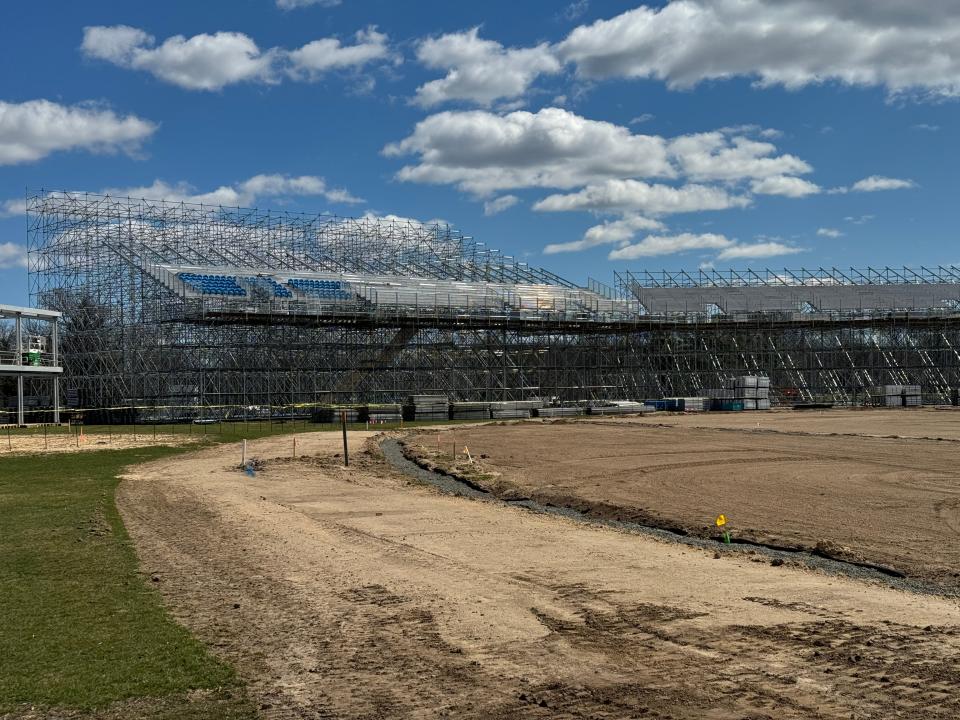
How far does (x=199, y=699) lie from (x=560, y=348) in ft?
226

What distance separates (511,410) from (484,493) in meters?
38.5

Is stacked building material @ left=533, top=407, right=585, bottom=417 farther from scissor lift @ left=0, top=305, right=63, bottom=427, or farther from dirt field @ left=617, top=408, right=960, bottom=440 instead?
scissor lift @ left=0, top=305, right=63, bottom=427

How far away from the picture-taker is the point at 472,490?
2230 centimetres

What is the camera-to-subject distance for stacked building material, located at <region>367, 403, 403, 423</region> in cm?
5622

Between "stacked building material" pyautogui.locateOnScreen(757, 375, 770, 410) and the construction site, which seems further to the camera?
"stacked building material" pyautogui.locateOnScreen(757, 375, 770, 410)

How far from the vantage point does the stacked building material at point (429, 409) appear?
→ 2274 inches

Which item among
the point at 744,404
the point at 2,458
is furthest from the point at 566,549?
the point at 744,404

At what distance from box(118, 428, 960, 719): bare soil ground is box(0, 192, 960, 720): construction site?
0.15 ft

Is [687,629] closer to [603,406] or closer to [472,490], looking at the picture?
[472,490]

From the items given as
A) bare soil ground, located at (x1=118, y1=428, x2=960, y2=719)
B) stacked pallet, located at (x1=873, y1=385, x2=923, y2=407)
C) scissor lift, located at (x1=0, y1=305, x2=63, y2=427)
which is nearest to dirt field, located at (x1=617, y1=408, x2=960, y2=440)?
stacked pallet, located at (x1=873, y1=385, x2=923, y2=407)

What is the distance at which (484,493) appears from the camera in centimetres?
2156

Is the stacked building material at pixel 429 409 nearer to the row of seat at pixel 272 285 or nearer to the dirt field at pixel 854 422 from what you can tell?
the row of seat at pixel 272 285

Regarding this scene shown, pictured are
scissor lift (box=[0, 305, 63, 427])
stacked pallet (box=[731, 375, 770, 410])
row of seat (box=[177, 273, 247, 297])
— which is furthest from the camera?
stacked pallet (box=[731, 375, 770, 410])

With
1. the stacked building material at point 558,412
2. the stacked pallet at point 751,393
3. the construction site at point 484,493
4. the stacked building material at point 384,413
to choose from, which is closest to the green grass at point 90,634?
the construction site at point 484,493
